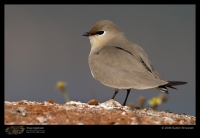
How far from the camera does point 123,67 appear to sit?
692cm

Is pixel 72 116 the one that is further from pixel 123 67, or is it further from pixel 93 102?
pixel 123 67

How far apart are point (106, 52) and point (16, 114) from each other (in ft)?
8.79

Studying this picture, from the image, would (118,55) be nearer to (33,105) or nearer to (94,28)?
(94,28)

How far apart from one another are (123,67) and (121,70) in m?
0.08

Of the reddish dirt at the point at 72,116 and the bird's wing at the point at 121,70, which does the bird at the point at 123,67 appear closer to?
the bird's wing at the point at 121,70

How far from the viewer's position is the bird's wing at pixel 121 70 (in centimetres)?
671

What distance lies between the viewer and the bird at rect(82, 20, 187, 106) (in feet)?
22.0

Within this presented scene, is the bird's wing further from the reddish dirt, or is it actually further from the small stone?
the reddish dirt

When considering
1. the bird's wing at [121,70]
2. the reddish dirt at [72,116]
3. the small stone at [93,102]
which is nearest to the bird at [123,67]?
the bird's wing at [121,70]

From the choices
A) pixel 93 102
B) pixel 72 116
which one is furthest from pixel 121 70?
pixel 72 116
